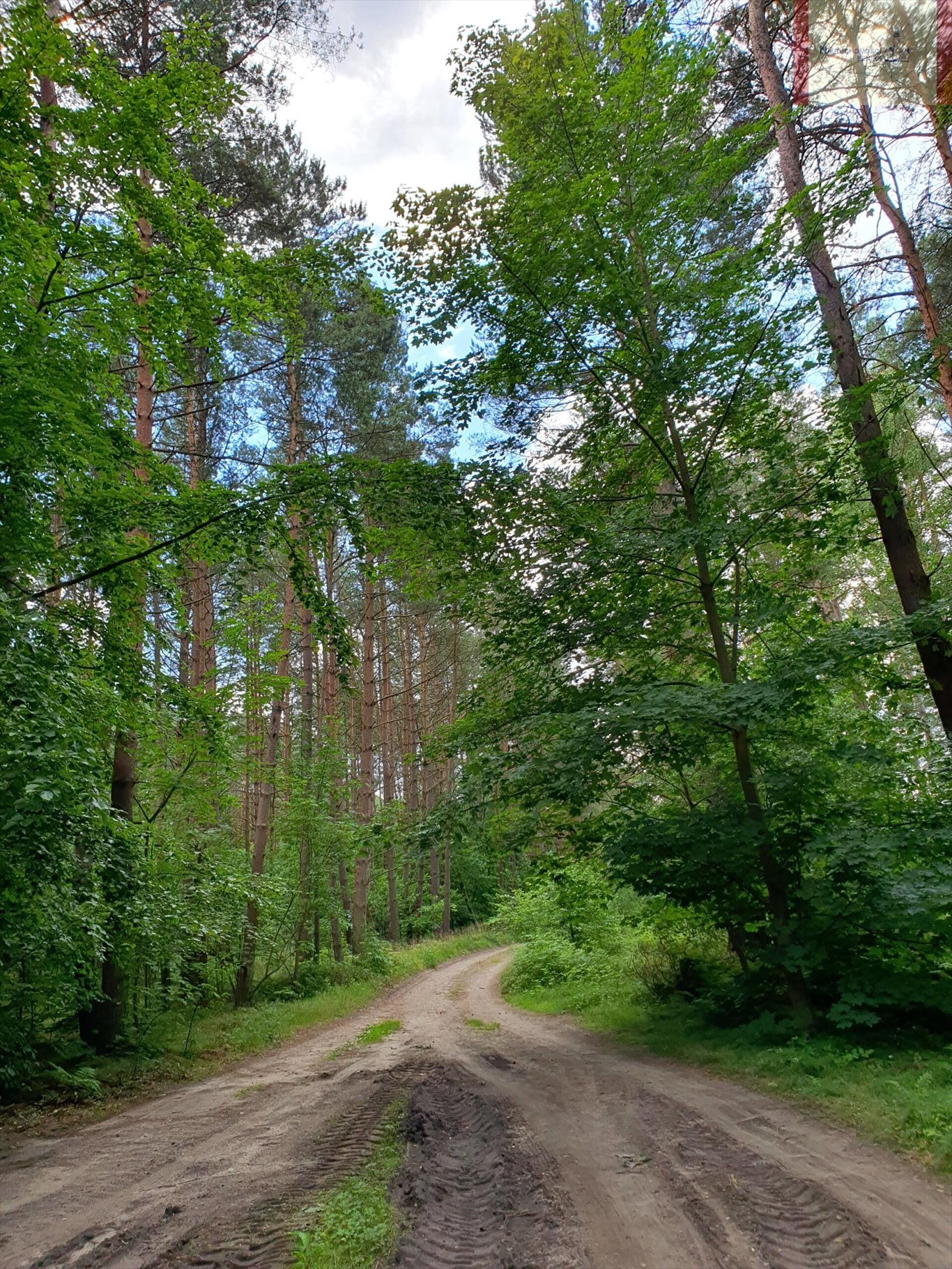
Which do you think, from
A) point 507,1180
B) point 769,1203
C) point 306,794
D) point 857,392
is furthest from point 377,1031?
point 857,392

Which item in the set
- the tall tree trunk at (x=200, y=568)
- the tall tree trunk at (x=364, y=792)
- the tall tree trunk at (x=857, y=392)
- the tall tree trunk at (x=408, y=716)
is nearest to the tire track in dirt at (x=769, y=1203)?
the tall tree trunk at (x=857, y=392)

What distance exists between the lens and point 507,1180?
413 cm

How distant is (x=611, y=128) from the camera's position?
779cm

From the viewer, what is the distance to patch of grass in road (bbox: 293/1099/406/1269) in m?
3.21

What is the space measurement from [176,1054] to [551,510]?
27.5ft

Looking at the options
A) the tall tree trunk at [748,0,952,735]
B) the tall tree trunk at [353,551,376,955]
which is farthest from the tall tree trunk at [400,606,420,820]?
the tall tree trunk at [748,0,952,735]

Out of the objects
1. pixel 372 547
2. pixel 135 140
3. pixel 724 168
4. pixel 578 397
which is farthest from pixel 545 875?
pixel 135 140

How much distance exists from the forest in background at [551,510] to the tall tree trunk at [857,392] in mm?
59

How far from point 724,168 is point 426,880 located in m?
32.2

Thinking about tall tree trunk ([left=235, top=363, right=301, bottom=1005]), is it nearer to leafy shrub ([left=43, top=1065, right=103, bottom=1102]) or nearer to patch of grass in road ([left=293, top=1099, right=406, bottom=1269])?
leafy shrub ([left=43, top=1065, right=103, bottom=1102])

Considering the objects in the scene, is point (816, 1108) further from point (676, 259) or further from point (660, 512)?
point (676, 259)

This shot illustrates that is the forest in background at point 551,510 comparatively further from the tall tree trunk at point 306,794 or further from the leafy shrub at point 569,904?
the tall tree trunk at point 306,794

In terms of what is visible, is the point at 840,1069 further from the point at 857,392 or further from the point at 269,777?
the point at 269,777

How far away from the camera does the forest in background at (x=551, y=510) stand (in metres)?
6.14
